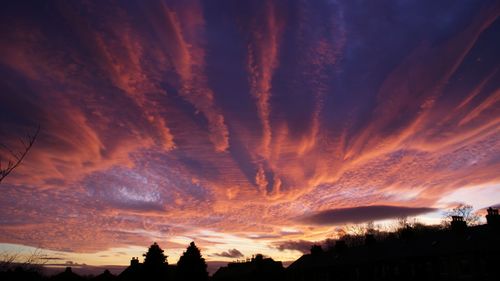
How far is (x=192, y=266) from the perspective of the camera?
56656 millimetres

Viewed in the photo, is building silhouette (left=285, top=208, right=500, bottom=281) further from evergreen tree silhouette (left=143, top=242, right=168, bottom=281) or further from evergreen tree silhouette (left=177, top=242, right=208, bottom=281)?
evergreen tree silhouette (left=143, top=242, right=168, bottom=281)

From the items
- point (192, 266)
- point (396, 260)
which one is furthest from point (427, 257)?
point (192, 266)

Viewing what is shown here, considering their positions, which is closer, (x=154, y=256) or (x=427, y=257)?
(x=427, y=257)

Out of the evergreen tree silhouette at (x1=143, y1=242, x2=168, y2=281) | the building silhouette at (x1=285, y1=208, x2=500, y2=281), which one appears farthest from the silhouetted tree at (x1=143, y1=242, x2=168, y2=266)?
the building silhouette at (x1=285, y1=208, x2=500, y2=281)

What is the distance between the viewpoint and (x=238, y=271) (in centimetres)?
8412

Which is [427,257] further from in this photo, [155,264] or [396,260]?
[155,264]

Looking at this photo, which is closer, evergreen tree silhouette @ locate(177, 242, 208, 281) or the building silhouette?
the building silhouette

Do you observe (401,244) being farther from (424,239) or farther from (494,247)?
(494,247)

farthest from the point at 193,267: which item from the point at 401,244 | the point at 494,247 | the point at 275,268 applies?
the point at 494,247

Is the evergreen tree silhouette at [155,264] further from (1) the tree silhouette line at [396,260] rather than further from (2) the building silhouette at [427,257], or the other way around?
(2) the building silhouette at [427,257]

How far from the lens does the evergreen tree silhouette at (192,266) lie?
5597 centimetres

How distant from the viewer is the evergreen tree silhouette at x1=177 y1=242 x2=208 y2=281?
5597 cm

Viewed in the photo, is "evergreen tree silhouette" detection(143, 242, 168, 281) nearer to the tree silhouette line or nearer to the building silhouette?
the tree silhouette line

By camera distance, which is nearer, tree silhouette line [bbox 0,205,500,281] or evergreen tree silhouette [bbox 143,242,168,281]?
tree silhouette line [bbox 0,205,500,281]
